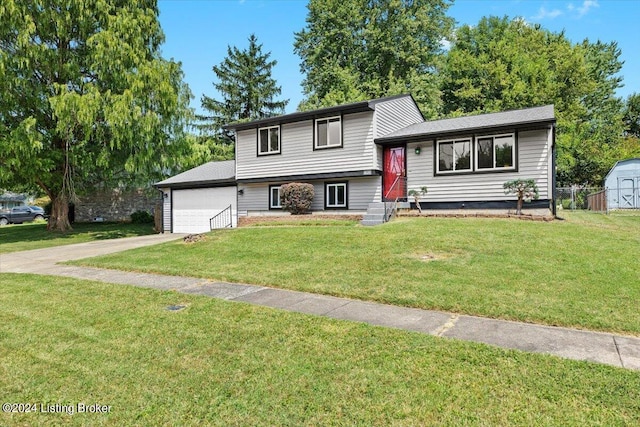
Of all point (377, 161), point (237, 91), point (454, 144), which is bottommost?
point (377, 161)

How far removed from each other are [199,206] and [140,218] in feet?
32.2

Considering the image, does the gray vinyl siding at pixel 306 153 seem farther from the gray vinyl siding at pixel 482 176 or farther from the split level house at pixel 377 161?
the gray vinyl siding at pixel 482 176

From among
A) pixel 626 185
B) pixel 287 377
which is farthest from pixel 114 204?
pixel 626 185

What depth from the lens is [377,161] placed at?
15984 millimetres

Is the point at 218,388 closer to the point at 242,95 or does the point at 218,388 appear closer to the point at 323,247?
the point at 323,247

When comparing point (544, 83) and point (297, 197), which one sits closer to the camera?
point (297, 197)

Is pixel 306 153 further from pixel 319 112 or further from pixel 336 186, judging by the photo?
pixel 336 186

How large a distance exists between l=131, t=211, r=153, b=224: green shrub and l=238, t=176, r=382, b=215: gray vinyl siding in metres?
12.1

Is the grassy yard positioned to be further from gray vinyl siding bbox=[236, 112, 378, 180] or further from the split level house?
gray vinyl siding bbox=[236, 112, 378, 180]

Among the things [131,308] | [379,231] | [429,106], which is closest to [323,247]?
[379,231]

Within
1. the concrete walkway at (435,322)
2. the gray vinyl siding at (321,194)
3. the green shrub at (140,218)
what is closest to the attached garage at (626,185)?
the gray vinyl siding at (321,194)

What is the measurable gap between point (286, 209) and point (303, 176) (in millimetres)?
1733

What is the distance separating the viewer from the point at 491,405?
2930mm

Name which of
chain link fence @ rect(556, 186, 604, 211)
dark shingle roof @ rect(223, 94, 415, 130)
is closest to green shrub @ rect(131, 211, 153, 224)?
dark shingle roof @ rect(223, 94, 415, 130)
